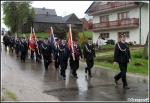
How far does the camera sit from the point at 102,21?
39.1 metres

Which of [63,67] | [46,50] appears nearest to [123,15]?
[46,50]

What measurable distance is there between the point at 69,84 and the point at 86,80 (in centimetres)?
125

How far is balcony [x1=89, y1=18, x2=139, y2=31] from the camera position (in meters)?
31.9

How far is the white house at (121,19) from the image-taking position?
3198 centimetres

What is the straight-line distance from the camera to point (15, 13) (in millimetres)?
55031

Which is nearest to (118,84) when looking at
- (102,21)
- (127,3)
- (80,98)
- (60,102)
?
(80,98)

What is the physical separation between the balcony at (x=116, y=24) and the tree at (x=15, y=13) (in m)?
21.5

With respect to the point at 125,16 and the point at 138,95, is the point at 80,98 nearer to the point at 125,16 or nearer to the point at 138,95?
the point at 138,95

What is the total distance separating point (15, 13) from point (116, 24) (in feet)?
93.1

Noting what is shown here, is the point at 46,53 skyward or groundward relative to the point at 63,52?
groundward

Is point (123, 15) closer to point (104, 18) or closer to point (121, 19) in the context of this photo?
point (121, 19)

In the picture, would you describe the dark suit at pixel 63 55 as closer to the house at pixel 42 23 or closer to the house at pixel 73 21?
the house at pixel 42 23

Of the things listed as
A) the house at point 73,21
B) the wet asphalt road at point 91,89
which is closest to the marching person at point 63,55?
the wet asphalt road at point 91,89

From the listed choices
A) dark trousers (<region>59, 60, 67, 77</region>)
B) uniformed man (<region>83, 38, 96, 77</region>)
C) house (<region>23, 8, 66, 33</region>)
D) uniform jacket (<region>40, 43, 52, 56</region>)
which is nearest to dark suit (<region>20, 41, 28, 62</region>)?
uniform jacket (<region>40, 43, 52, 56</region>)
